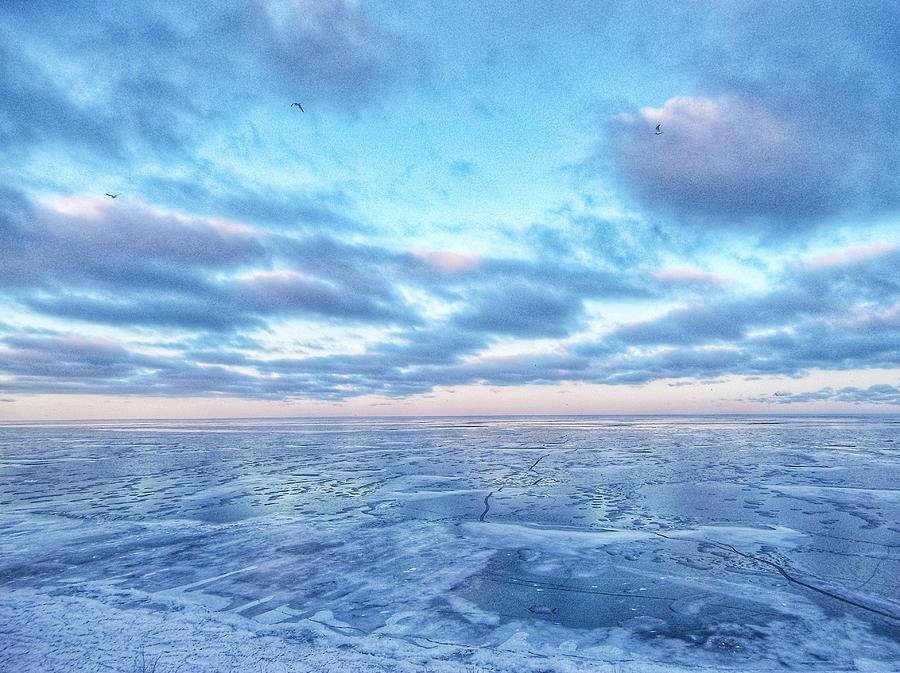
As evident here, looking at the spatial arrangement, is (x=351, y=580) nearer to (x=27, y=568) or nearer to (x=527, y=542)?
(x=527, y=542)

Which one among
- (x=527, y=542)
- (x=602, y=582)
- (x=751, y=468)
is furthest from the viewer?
(x=751, y=468)

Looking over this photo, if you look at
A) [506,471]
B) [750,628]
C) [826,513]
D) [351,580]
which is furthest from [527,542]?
[506,471]

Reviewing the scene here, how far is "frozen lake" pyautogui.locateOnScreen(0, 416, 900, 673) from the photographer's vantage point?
443cm

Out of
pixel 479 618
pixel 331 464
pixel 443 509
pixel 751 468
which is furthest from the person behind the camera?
pixel 331 464

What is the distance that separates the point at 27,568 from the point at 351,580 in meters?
4.70

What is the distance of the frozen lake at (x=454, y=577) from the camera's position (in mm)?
4430

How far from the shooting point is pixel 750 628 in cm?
492

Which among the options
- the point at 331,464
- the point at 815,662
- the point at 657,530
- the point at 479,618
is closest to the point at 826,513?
the point at 657,530

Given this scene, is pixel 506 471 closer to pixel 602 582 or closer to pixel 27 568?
pixel 602 582

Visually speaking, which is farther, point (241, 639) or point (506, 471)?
point (506, 471)

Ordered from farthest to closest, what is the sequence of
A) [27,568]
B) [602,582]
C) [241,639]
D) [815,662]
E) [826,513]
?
[826,513], [27,568], [602,582], [241,639], [815,662]

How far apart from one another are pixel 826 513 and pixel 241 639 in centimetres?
1123

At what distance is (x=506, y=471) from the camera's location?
56.4ft

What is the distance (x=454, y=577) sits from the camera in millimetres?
6504
